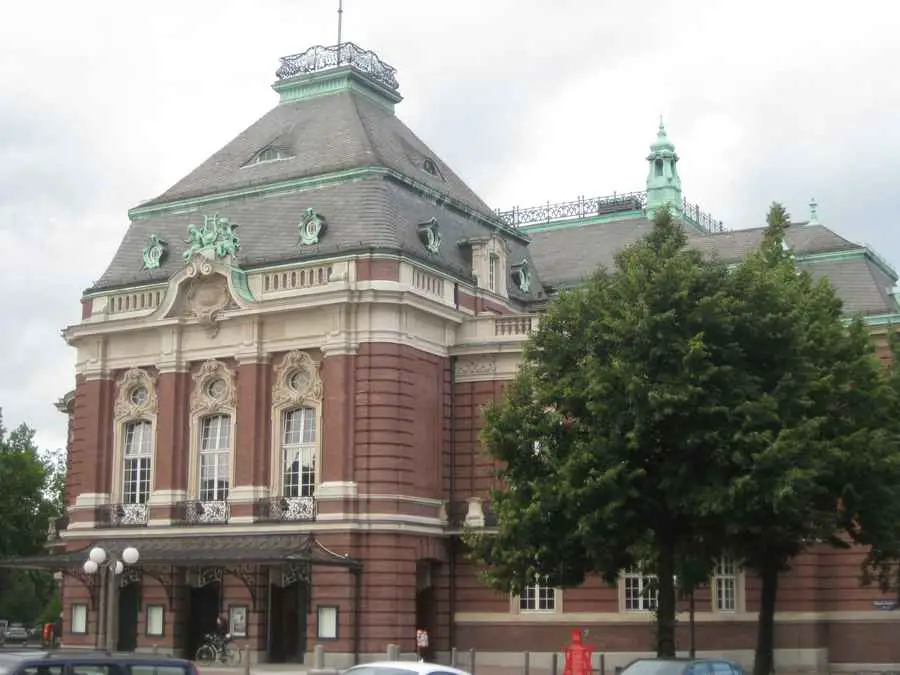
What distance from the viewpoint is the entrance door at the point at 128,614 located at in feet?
154

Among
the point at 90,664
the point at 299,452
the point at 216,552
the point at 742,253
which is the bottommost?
the point at 90,664

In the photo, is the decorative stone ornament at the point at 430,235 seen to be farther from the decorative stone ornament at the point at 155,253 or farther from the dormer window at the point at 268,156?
the decorative stone ornament at the point at 155,253

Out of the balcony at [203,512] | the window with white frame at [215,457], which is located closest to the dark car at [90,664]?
the balcony at [203,512]

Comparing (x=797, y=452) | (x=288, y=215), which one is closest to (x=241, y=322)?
(x=288, y=215)

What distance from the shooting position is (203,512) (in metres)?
45.7

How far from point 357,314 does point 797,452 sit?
16694 mm

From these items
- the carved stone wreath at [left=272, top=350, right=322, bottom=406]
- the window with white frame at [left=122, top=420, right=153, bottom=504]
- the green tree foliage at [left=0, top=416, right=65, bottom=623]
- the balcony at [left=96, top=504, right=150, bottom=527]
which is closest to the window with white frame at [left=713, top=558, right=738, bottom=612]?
the carved stone wreath at [left=272, top=350, right=322, bottom=406]

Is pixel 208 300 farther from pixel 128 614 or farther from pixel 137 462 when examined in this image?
pixel 128 614

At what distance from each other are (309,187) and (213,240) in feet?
12.1

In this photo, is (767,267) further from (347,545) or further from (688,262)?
(347,545)

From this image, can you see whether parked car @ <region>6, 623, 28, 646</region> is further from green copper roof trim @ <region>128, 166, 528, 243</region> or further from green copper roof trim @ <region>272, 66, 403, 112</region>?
green copper roof trim @ <region>272, 66, 403, 112</region>

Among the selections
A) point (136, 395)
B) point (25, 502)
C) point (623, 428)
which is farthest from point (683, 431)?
point (25, 502)

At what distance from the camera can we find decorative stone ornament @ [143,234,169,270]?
49.3m

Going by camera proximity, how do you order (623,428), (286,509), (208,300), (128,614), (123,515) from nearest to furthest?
(623,428)
(286,509)
(208,300)
(128,614)
(123,515)
